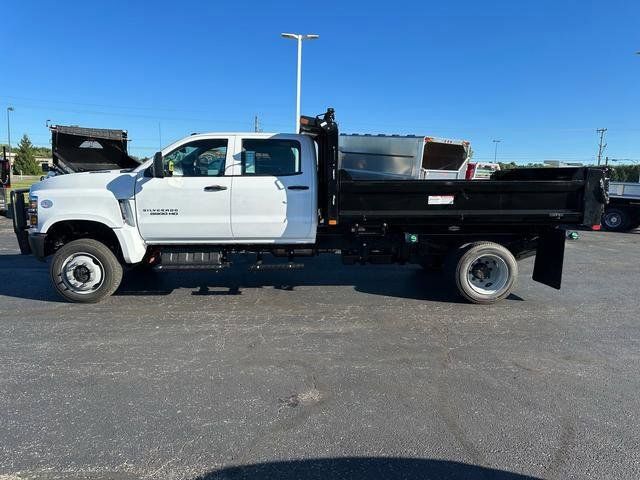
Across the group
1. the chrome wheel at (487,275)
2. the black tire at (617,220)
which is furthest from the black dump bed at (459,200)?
the black tire at (617,220)

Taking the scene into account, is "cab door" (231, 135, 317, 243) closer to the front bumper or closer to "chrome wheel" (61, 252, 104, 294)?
"chrome wheel" (61, 252, 104, 294)

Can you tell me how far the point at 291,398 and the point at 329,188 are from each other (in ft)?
10.1

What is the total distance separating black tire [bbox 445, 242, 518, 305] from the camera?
21.0ft

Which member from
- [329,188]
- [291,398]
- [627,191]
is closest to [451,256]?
[329,188]

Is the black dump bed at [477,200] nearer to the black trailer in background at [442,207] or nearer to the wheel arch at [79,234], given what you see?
the black trailer in background at [442,207]

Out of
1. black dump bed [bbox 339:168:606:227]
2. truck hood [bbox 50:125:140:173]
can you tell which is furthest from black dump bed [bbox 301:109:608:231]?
truck hood [bbox 50:125:140:173]

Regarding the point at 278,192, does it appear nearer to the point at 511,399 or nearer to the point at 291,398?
the point at 291,398

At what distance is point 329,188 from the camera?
609cm

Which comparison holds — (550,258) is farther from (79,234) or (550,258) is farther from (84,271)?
(79,234)

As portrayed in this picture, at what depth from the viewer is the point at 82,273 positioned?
20.2 ft

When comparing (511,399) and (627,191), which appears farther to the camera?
(627,191)

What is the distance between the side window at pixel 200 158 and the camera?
20.3 ft

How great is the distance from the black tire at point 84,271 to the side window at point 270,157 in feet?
7.10

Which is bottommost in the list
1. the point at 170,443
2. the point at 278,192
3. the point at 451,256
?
the point at 170,443
